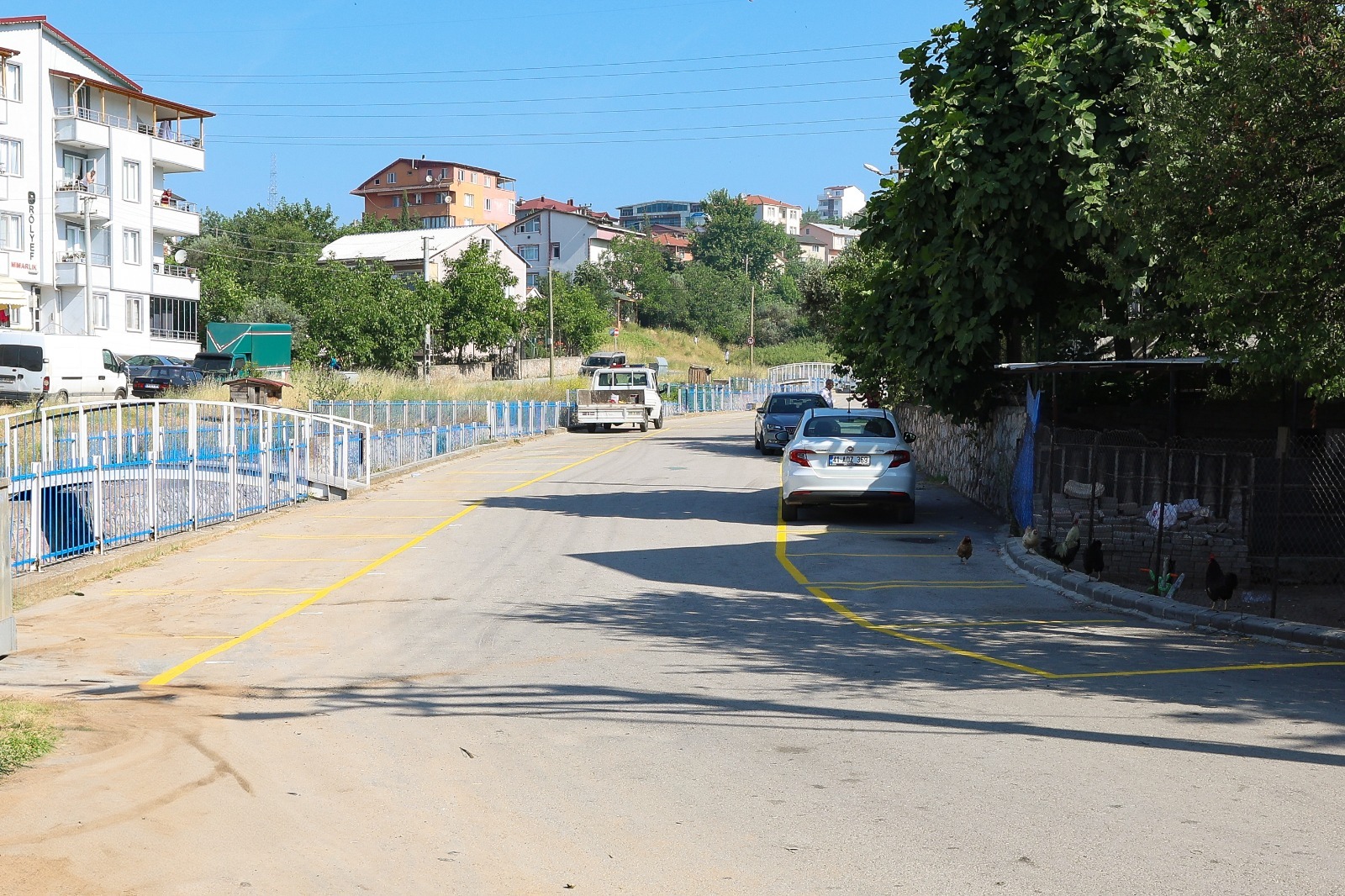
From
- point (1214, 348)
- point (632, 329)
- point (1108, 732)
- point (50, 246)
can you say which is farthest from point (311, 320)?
point (1108, 732)

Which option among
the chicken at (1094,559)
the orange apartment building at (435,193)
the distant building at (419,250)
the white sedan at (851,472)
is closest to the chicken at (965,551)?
the chicken at (1094,559)

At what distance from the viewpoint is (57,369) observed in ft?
134

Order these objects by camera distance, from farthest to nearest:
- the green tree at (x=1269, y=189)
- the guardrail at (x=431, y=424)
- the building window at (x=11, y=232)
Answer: the building window at (x=11, y=232)
the guardrail at (x=431, y=424)
the green tree at (x=1269, y=189)

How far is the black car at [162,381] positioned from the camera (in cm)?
4284

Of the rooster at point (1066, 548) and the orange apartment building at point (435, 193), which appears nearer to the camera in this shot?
the rooster at point (1066, 548)

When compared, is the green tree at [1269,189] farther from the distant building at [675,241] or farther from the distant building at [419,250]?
the distant building at [675,241]

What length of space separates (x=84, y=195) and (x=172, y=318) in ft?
43.3

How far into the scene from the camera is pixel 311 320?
211 ft

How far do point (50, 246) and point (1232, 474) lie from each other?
55677 mm

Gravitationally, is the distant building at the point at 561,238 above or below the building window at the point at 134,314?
above

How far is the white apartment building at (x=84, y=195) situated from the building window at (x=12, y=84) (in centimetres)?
4

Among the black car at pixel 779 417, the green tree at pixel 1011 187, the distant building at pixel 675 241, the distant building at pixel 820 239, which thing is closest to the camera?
the green tree at pixel 1011 187

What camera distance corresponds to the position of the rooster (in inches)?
570

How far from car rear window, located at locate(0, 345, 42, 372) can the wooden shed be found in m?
9.82
